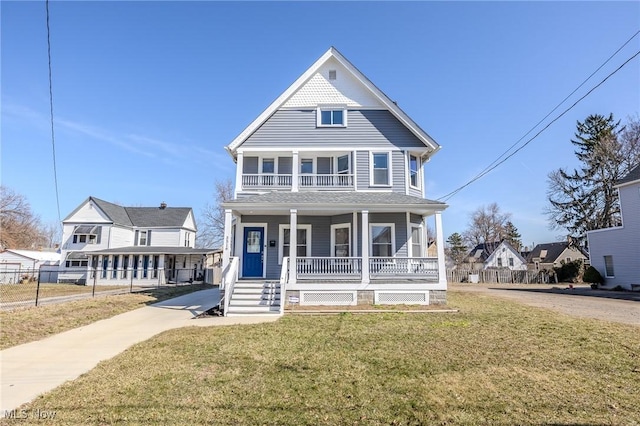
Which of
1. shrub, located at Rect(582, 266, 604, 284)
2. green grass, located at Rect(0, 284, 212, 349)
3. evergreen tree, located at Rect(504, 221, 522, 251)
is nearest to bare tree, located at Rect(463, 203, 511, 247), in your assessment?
evergreen tree, located at Rect(504, 221, 522, 251)

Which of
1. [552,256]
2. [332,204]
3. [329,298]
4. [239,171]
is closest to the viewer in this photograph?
[329,298]

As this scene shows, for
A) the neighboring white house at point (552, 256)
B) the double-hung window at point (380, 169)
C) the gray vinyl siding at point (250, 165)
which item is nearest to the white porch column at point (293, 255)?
the gray vinyl siding at point (250, 165)

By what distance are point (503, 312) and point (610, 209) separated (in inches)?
1213

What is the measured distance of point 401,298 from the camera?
1188 centimetres

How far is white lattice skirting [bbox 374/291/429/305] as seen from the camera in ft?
38.8

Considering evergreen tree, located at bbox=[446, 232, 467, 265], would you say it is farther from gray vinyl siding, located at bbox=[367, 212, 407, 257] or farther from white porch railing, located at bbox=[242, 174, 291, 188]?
white porch railing, located at bbox=[242, 174, 291, 188]

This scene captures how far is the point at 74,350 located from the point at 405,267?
10.5m

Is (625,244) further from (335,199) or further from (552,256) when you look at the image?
(552,256)

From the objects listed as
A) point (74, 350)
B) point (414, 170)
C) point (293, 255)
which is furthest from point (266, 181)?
point (74, 350)

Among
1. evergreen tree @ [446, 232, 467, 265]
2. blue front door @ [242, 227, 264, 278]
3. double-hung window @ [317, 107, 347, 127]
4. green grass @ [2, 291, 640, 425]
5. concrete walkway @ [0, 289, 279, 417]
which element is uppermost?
double-hung window @ [317, 107, 347, 127]

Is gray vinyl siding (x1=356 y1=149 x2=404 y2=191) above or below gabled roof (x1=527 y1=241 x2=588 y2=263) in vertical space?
above

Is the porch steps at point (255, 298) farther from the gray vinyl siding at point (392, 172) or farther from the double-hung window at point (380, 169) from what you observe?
the double-hung window at point (380, 169)

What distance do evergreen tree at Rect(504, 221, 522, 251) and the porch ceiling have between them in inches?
1943

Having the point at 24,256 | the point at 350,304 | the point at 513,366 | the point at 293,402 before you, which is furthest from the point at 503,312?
the point at 24,256
